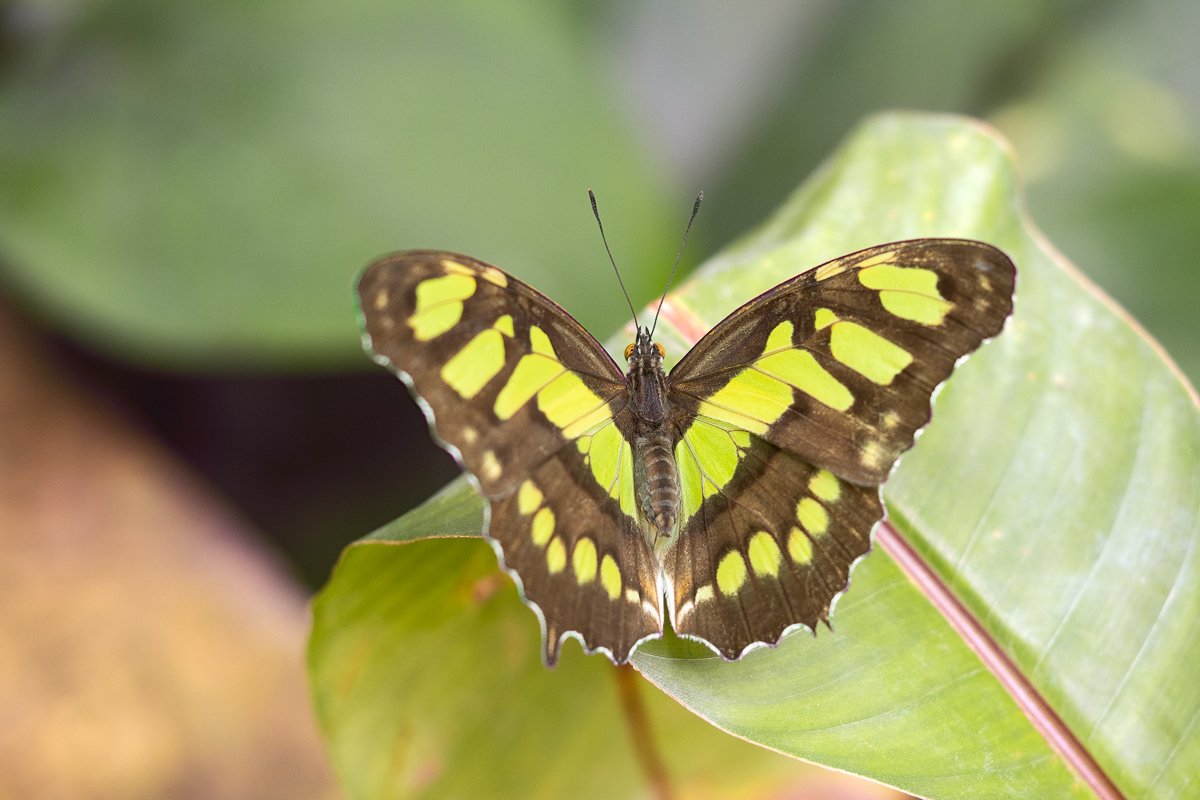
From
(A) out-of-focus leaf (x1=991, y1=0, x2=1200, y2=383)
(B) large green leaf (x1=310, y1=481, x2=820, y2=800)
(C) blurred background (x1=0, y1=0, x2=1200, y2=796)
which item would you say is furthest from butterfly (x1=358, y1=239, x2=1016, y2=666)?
(A) out-of-focus leaf (x1=991, y1=0, x2=1200, y2=383)

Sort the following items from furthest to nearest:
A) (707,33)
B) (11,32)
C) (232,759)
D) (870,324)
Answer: (707,33) < (11,32) < (232,759) < (870,324)

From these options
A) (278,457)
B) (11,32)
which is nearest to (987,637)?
(278,457)

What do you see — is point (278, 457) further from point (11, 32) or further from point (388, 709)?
point (388, 709)

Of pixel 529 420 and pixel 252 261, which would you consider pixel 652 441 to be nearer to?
pixel 529 420

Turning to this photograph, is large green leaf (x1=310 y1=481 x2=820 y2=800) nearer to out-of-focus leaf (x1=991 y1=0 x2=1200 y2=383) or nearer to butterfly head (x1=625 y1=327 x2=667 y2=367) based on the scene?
butterfly head (x1=625 y1=327 x2=667 y2=367)

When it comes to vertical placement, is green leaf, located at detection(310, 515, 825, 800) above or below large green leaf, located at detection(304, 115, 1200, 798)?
below

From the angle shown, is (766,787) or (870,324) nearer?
(870,324)

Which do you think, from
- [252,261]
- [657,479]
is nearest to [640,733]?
[657,479]
